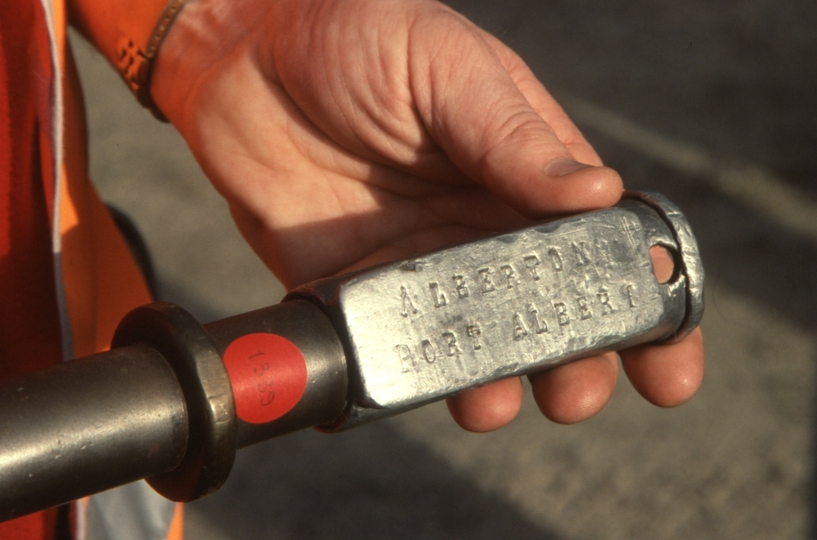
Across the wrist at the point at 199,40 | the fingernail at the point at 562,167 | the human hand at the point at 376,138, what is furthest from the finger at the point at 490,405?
the wrist at the point at 199,40

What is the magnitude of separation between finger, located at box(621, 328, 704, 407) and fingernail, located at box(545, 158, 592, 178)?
8.2 inches

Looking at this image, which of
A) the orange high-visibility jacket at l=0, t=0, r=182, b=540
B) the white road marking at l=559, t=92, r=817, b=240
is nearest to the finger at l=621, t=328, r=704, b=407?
the orange high-visibility jacket at l=0, t=0, r=182, b=540

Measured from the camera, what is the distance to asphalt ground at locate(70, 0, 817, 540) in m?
1.34

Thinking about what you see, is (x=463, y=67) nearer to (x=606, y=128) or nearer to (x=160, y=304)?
(x=160, y=304)

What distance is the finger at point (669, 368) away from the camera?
0.76 metres

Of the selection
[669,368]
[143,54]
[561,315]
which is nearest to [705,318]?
[669,368]

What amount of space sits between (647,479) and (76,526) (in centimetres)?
103

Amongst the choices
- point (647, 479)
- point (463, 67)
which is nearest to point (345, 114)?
point (463, 67)

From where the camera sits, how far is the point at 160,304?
1.63 feet

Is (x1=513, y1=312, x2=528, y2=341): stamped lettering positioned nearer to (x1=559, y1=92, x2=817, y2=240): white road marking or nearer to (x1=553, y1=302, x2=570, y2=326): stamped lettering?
(x1=553, y1=302, x2=570, y2=326): stamped lettering

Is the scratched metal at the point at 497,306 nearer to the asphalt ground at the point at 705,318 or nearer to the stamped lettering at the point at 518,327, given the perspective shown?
the stamped lettering at the point at 518,327

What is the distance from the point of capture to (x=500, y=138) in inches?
29.6

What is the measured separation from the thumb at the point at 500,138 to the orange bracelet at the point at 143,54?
433mm

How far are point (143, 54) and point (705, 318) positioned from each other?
1.21 m
